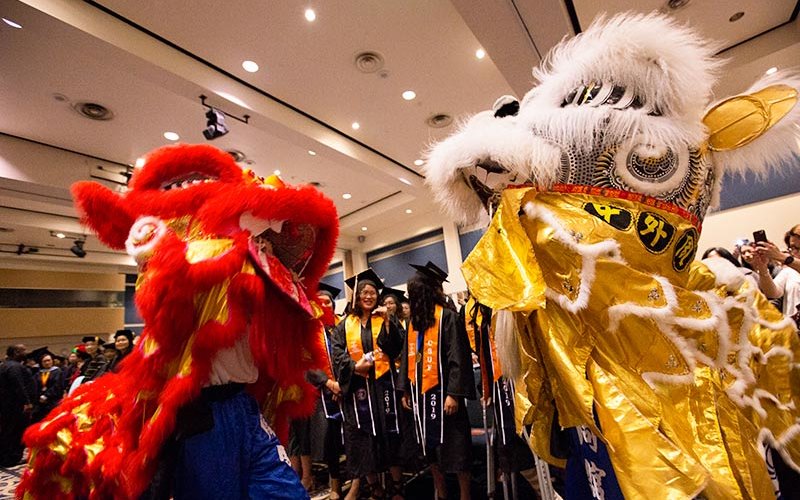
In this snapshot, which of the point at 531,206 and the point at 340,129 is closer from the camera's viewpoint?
the point at 531,206

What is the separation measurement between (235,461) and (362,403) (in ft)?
6.74

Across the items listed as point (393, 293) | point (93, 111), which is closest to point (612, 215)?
point (393, 293)

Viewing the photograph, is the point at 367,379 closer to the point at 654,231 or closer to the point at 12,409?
the point at 654,231

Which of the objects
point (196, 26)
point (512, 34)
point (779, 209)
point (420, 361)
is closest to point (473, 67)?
point (512, 34)

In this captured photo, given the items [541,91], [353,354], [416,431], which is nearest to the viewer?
[541,91]

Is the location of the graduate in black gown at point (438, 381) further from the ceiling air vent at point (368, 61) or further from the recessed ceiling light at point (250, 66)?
the recessed ceiling light at point (250, 66)

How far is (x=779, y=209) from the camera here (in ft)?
17.2

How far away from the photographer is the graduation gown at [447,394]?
8.05 feet

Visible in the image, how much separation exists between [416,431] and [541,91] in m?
2.35

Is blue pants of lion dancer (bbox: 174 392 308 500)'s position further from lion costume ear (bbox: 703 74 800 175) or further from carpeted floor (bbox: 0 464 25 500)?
carpeted floor (bbox: 0 464 25 500)

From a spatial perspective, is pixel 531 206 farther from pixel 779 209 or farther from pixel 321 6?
pixel 779 209

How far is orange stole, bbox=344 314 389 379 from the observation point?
119 inches

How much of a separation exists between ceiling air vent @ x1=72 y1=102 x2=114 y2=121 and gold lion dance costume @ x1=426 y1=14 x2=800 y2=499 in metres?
5.24

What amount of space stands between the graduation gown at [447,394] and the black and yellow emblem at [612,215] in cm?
187
